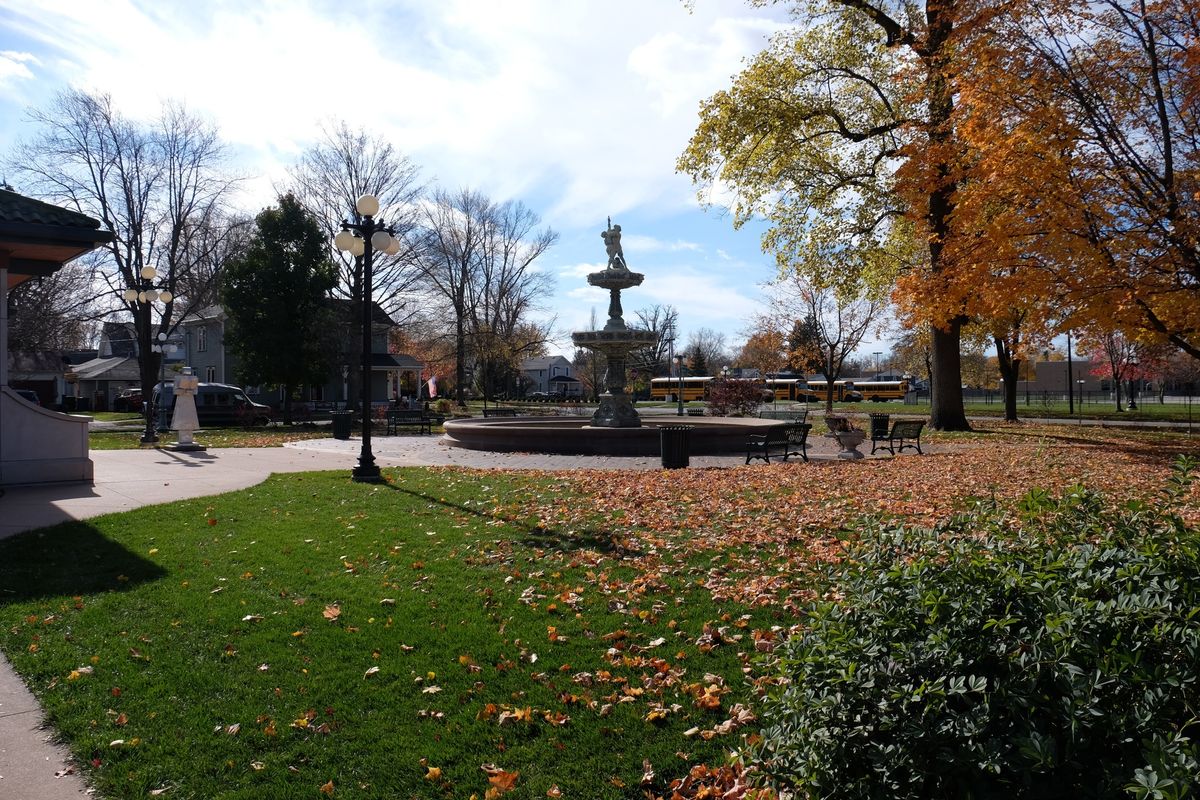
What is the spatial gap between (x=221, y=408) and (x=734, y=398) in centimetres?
2389

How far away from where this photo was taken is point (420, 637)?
16.7ft

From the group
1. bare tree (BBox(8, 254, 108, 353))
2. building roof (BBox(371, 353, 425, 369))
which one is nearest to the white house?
building roof (BBox(371, 353, 425, 369))

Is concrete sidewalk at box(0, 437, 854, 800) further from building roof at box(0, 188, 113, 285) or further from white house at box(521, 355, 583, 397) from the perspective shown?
white house at box(521, 355, 583, 397)

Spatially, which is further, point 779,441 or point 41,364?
point 41,364

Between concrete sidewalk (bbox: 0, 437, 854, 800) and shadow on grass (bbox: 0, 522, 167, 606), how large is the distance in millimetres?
839

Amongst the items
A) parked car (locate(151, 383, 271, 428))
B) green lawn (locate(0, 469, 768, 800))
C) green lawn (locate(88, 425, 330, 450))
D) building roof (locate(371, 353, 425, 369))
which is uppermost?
building roof (locate(371, 353, 425, 369))

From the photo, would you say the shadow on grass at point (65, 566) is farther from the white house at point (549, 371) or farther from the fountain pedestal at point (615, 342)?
the white house at point (549, 371)

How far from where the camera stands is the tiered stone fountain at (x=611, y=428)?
18.7m

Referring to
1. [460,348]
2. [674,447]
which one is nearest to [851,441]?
[674,447]

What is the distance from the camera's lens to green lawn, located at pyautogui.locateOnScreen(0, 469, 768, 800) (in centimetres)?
359

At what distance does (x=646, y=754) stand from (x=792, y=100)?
23.5 m

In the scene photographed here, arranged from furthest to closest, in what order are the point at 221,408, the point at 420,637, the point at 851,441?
the point at 221,408 < the point at 851,441 < the point at 420,637

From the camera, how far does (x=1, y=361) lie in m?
11.4

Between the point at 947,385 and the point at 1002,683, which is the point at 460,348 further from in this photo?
the point at 1002,683
